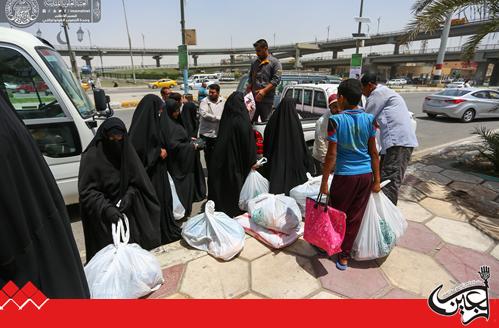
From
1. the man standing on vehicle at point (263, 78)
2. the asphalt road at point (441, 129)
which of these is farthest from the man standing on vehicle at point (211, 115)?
the asphalt road at point (441, 129)

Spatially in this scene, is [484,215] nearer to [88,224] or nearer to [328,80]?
[88,224]

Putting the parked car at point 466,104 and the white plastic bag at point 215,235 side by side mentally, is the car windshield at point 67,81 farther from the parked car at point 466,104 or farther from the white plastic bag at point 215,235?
the parked car at point 466,104

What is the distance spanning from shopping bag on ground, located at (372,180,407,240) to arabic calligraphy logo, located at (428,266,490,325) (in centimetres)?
71

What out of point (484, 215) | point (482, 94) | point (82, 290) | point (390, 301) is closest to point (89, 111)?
point (82, 290)

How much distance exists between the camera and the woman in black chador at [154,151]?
3.12 meters

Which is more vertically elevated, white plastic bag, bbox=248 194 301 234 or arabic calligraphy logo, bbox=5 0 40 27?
arabic calligraphy logo, bbox=5 0 40 27

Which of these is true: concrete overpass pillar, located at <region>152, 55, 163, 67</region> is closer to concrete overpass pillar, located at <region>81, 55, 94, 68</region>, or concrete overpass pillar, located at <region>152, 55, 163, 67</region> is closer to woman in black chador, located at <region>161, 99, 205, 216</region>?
concrete overpass pillar, located at <region>81, 55, 94, 68</region>

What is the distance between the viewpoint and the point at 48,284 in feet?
4.09

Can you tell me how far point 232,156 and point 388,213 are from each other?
1.90 metres

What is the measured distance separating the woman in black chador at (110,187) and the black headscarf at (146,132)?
49 cm

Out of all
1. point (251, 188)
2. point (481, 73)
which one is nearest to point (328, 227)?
point (251, 188)

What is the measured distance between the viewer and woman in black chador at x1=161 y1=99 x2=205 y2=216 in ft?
11.7

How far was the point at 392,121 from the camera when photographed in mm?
3355

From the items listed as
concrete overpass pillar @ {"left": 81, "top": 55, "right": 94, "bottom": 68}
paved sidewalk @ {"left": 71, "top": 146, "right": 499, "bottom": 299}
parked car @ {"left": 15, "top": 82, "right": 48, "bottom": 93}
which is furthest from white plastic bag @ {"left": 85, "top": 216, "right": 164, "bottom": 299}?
concrete overpass pillar @ {"left": 81, "top": 55, "right": 94, "bottom": 68}
